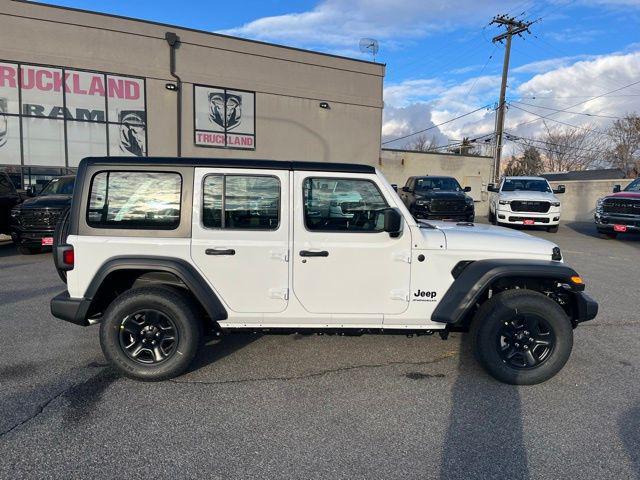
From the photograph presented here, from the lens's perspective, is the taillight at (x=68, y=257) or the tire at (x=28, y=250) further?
the tire at (x=28, y=250)

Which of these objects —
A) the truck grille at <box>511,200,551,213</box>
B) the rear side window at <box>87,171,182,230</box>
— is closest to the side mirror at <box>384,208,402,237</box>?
the rear side window at <box>87,171,182,230</box>

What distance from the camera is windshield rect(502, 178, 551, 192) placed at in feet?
47.8

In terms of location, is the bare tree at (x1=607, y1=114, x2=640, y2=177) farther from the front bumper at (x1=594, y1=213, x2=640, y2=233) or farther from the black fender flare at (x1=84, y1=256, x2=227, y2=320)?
the black fender flare at (x1=84, y1=256, x2=227, y2=320)

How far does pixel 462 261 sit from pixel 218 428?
2.28 meters

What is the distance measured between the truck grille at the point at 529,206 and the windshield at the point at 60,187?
12606 mm

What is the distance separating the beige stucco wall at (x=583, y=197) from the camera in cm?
1995

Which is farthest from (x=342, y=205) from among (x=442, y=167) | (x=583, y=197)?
(x=442, y=167)

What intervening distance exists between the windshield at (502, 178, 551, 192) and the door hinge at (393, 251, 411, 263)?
41.2ft

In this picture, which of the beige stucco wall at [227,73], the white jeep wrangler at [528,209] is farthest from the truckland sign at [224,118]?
the white jeep wrangler at [528,209]

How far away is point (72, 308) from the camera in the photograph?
351 centimetres

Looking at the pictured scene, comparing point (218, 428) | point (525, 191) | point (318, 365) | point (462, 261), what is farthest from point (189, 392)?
point (525, 191)

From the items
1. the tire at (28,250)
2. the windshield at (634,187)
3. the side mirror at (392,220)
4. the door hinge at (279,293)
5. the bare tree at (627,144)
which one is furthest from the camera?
the bare tree at (627,144)

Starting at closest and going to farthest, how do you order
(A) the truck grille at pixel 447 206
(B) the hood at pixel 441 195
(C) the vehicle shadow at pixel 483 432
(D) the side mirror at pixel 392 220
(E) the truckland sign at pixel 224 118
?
(C) the vehicle shadow at pixel 483 432 < (D) the side mirror at pixel 392 220 < (A) the truck grille at pixel 447 206 < (B) the hood at pixel 441 195 < (E) the truckland sign at pixel 224 118

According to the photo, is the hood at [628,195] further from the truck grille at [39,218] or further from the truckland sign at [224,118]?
the truck grille at [39,218]
